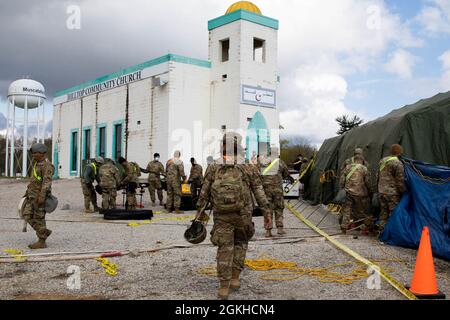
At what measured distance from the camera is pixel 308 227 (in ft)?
39.4

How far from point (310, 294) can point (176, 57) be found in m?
21.5

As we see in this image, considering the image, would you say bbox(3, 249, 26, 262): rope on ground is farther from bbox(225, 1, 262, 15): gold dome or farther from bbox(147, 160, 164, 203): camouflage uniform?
bbox(225, 1, 262, 15): gold dome

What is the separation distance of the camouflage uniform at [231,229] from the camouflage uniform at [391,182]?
4298mm

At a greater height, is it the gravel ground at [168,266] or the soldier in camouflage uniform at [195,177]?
the soldier in camouflage uniform at [195,177]

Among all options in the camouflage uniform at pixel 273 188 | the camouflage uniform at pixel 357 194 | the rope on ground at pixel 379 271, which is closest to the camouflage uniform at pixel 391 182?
the camouflage uniform at pixel 357 194

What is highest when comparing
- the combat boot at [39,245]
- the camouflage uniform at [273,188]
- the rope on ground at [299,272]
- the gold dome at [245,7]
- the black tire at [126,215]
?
the gold dome at [245,7]

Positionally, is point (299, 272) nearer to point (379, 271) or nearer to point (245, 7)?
point (379, 271)

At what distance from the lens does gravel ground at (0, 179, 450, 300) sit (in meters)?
5.64

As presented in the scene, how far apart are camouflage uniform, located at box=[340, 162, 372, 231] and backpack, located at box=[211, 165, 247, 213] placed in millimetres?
5335

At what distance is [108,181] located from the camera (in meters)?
14.1

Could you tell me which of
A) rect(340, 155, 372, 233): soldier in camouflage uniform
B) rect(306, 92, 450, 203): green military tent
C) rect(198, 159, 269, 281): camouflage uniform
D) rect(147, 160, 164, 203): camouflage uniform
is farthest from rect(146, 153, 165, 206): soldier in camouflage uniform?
rect(198, 159, 269, 281): camouflage uniform

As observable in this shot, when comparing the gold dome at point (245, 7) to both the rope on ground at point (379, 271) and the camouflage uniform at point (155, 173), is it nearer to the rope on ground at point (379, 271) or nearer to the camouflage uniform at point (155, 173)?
the camouflage uniform at point (155, 173)

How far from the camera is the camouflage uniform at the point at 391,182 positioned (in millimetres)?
9312

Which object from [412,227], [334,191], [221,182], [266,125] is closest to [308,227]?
[412,227]
